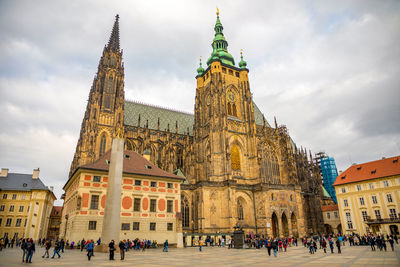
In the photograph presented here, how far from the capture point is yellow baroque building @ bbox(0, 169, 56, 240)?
47.7m

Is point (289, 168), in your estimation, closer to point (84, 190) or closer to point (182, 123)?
point (182, 123)

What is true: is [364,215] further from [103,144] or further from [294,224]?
[103,144]

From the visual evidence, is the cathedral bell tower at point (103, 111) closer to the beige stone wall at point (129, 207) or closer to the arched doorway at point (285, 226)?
the beige stone wall at point (129, 207)

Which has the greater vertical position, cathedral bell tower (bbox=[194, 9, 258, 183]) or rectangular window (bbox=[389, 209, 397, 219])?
cathedral bell tower (bbox=[194, 9, 258, 183])

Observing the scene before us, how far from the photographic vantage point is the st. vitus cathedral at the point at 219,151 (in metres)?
43.3

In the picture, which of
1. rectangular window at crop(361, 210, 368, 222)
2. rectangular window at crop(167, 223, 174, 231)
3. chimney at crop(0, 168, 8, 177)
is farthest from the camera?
chimney at crop(0, 168, 8, 177)

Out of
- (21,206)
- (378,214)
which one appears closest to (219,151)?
(378,214)

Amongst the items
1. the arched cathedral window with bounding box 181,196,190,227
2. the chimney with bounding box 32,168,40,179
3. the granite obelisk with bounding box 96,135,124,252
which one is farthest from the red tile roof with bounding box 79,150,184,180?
the chimney with bounding box 32,168,40,179

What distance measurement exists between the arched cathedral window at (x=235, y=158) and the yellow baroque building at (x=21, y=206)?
37433 mm

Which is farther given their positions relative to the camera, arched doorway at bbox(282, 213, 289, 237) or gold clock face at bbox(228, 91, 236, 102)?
gold clock face at bbox(228, 91, 236, 102)

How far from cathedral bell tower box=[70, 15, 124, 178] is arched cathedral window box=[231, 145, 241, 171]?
68.9 feet

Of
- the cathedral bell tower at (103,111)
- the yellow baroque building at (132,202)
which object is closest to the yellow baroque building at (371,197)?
the yellow baroque building at (132,202)

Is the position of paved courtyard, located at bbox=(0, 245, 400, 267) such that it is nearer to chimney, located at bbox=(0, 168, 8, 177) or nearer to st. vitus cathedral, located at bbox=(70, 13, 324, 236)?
st. vitus cathedral, located at bbox=(70, 13, 324, 236)

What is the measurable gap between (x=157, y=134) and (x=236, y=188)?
65.4ft
